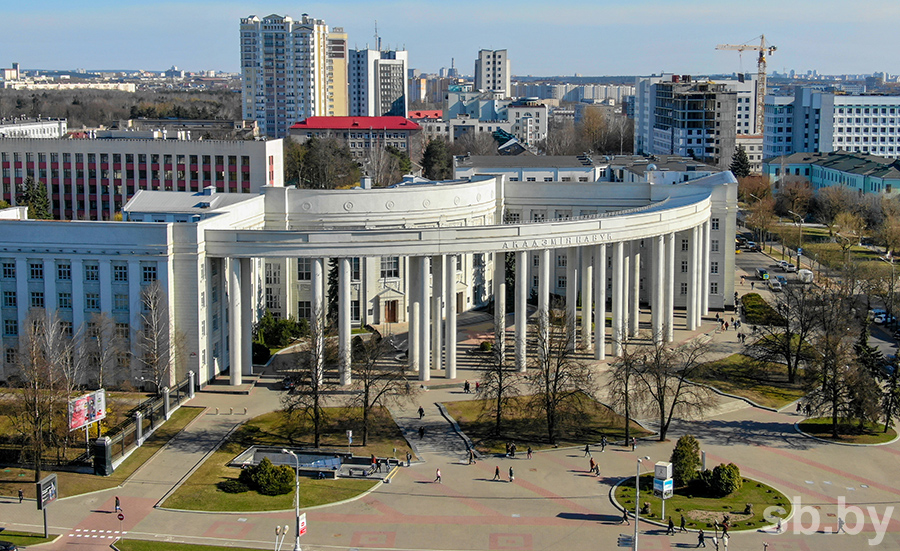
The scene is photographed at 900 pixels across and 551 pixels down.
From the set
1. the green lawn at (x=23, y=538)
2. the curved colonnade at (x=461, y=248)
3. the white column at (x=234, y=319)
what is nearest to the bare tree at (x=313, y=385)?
the curved colonnade at (x=461, y=248)

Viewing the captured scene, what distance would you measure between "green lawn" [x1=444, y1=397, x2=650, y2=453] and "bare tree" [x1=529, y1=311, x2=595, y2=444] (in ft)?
2.32

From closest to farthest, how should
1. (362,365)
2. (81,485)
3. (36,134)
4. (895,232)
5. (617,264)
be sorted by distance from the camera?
(81,485) → (362,365) → (617,264) → (895,232) → (36,134)

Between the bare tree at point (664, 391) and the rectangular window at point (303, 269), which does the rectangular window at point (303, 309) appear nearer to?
the rectangular window at point (303, 269)

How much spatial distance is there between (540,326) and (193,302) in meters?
25.4

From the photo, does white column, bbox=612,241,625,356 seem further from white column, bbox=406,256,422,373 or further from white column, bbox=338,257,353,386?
white column, bbox=338,257,353,386

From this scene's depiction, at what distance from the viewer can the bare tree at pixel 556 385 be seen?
237 feet

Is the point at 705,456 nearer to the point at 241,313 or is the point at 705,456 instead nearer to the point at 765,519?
the point at 765,519

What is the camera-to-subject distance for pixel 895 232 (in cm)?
14462

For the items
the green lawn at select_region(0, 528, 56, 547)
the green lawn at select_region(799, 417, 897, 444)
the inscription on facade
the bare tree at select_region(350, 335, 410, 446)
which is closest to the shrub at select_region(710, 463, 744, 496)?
the green lawn at select_region(799, 417, 897, 444)

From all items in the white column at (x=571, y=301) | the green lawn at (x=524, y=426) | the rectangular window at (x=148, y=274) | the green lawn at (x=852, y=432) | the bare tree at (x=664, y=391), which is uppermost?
the rectangular window at (x=148, y=274)

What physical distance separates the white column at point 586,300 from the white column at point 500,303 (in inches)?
304

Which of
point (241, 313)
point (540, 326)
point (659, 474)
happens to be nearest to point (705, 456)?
point (659, 474)

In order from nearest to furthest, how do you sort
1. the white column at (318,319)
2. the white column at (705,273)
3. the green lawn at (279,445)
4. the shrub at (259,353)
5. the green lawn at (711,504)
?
the green lawn at (711,504) < the green lawn at (279,445) < the white column at (318,319) < the shrub at (259,353) < the white column at (705,273)

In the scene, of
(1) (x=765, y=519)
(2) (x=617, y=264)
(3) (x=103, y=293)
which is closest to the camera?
(1) (x=765, y=519)
